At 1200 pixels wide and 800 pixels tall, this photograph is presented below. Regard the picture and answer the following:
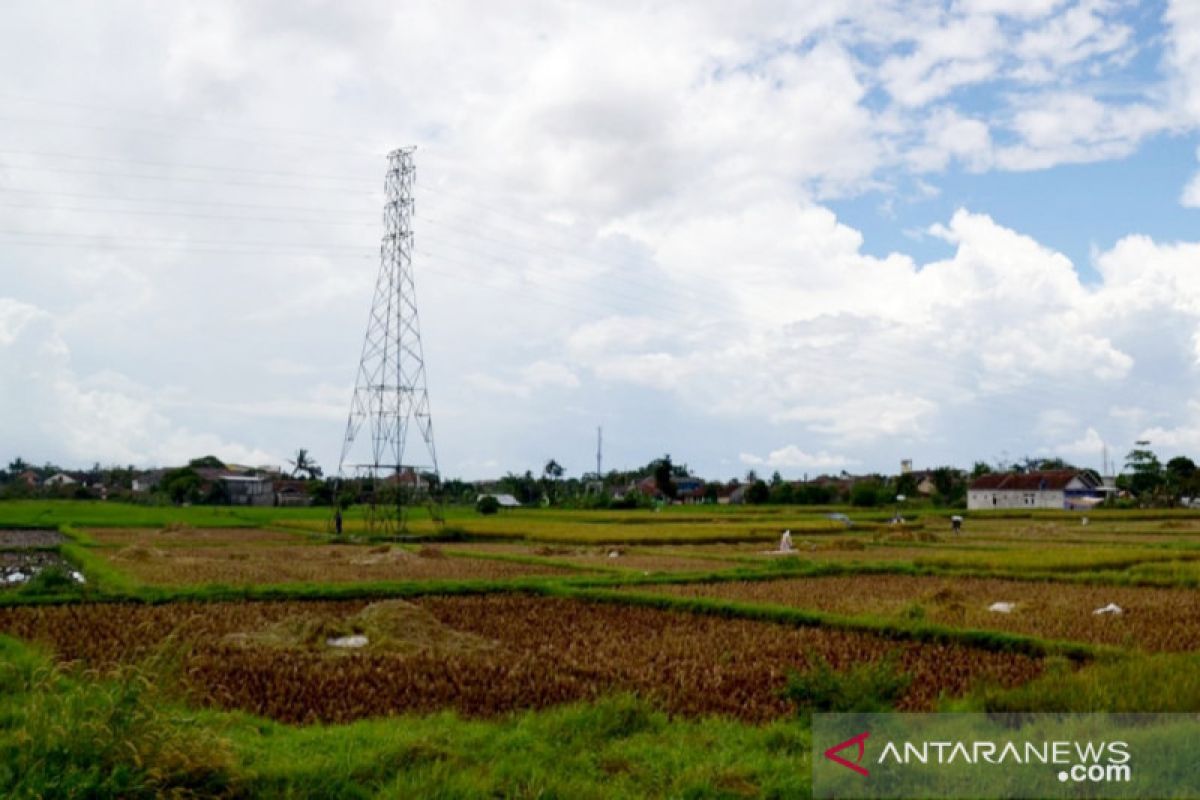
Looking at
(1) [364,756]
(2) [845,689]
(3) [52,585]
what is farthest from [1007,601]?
(3) [52,585]

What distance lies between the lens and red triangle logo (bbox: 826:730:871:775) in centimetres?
698

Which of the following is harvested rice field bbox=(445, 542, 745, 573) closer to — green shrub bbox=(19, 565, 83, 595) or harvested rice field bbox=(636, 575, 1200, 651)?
A: harvested rice field bbox=(636, 575, 1200, 651)

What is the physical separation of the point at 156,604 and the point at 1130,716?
15.8 m

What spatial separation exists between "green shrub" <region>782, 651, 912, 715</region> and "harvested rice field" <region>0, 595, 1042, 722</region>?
35 cm

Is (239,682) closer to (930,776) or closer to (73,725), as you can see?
(73,725)

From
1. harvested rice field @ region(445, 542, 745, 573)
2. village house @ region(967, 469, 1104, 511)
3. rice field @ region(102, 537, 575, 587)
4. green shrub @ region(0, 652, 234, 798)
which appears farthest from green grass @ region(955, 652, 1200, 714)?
village house @ region(967, 469, 1104, 511)

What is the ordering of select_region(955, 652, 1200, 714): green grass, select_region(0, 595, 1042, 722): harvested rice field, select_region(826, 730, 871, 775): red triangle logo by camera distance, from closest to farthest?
1. select_region(826, 730, 871, 775): red triangle logo
2. select_region(955, 652, 1200, 714): green grass
3. select_region(0, 595, 1042, 722): harvested rice field

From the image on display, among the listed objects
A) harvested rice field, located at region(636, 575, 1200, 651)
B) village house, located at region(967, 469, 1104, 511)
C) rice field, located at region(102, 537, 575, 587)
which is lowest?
harvested rice field, located at region(636, 575, 1200, 651)

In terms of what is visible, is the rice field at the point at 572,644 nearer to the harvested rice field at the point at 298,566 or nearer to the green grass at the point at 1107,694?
the green grass at the point at 1107,694

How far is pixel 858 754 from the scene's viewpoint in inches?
285

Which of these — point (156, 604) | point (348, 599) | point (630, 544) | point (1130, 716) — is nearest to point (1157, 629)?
point (1130, 716)

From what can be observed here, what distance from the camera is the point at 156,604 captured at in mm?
18453

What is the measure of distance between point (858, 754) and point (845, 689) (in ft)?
4.87

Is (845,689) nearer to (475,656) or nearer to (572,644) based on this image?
(475,656)
